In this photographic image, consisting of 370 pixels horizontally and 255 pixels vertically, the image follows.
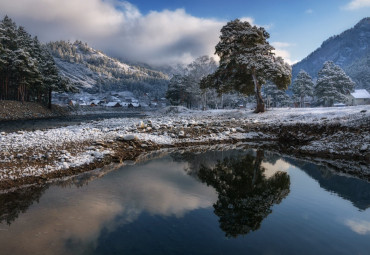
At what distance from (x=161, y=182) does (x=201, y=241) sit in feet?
15.9

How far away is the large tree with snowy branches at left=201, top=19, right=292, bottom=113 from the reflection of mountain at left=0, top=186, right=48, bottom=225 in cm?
2597

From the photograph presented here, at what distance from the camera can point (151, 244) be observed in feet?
18.7

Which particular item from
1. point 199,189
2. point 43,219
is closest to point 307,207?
point 199,189

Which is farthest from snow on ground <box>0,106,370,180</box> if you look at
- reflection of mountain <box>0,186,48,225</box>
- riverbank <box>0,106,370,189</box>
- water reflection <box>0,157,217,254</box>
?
water reflection <box>0,157,217,254</box>

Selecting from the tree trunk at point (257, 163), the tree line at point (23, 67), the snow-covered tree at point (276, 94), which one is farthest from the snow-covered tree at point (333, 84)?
the tree line at point (23, 67)

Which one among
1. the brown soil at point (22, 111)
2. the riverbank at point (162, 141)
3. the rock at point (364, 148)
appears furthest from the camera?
the brown soil at point (22, 111)

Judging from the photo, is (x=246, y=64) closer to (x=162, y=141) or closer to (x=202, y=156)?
(x=162, y=141)

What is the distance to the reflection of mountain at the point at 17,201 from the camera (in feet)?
22.9

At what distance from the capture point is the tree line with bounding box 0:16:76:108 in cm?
4562

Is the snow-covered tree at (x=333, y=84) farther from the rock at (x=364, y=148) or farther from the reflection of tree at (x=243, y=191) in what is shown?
the reflection of tree at (x=243, y=191)

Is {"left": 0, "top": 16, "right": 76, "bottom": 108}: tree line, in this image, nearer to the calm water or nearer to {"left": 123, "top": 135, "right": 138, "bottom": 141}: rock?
{"left": 123, "top": 135, "right": 138, "bottom": 141}: rock

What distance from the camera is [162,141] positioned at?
18562mm

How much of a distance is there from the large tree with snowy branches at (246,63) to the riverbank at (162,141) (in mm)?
6237

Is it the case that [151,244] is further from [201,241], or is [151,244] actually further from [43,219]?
[43,219]
